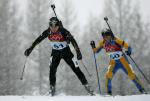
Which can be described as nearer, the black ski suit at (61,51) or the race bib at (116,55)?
the black ski suit at (61,51)

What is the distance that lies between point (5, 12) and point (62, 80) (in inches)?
277

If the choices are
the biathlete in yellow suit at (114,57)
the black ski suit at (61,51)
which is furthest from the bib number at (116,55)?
the black ski suit at (61,51)

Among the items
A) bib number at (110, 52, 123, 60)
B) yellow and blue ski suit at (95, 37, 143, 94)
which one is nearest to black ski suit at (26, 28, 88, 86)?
yellow and blue ski suit at (95, 37, 143, 94)

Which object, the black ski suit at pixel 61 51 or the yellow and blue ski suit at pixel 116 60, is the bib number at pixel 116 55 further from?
the black ski suit at pixel 61 51

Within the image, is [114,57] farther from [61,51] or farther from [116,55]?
[61,51]

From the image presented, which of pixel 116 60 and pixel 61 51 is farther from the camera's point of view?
pixel 116 60

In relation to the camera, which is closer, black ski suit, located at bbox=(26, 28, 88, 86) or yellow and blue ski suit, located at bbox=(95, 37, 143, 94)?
black ski suit, located at bbox=(26, 28, 88, 86)

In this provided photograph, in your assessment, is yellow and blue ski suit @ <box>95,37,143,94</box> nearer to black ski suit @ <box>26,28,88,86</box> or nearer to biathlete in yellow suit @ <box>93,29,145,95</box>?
biathlete in yellow suit @ <box>93,29,145,95</box>

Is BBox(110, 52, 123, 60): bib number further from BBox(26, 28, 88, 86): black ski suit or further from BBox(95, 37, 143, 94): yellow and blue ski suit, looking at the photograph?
BBox(26, 28, 88, 86): black ski suit

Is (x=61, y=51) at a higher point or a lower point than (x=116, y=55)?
higher

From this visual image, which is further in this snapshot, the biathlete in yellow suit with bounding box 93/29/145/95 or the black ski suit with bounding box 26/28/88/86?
the biathlete in yellow suit with bounding box 93/29/145/95

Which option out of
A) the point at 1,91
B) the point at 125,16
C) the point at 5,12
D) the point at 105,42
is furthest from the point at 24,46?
the point at 105,42

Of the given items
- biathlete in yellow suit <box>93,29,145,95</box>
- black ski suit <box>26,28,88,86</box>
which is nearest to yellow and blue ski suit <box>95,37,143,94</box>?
biathlete in yellow suit <box>93,29,145,95</box>

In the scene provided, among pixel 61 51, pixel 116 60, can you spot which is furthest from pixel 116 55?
pixel 61 51
